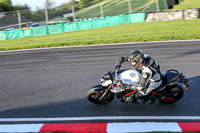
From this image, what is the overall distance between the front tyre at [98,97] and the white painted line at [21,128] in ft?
4.69

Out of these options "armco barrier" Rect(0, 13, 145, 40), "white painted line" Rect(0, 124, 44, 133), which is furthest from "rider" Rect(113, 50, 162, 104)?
"armco barrier" Rect(0, 13, 145, 40)

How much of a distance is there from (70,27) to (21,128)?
74.6 feet

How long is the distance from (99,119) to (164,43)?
1039cm

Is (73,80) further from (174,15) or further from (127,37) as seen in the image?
(174,15)

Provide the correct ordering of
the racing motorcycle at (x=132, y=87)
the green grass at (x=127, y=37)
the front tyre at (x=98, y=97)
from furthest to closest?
the green grass at (x=127, y=37) < the front tyre at (x=98, y=97) < the racing motorcycle at (x=132, y=87)

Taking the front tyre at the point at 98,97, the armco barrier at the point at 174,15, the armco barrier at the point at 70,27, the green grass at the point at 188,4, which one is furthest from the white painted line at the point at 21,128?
the green grass at the point at 188,4

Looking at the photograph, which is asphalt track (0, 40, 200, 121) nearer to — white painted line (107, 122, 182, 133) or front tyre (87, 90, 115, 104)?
front tyre (87, 90, 115, 104)

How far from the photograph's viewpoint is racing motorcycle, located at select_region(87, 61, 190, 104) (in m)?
5.87

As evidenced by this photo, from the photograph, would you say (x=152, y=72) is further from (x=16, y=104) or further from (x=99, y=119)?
(x=16, y=104)

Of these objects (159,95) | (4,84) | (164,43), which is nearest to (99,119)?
(159,95)

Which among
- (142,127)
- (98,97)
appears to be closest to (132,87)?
(98,97)

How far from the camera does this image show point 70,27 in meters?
27.3

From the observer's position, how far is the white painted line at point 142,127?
482 cm

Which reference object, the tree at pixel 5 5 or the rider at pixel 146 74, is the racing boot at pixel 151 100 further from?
the tree at pixel 5 5
